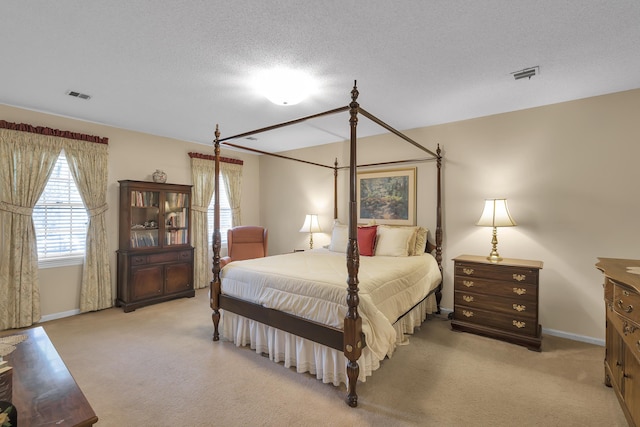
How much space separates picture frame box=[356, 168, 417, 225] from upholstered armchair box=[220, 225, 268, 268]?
1.69 metres

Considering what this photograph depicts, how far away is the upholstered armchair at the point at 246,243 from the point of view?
474 centimetres

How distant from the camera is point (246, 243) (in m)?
4.85

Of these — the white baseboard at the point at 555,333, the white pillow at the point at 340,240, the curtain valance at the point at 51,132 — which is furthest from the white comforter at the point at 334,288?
the curtain valance at the point at 51,132

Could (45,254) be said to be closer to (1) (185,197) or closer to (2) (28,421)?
(1) (185,197)

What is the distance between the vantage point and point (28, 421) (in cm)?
117

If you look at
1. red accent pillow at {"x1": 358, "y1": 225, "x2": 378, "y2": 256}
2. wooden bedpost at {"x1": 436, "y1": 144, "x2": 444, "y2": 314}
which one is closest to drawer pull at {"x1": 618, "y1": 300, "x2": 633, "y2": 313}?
wooden bedpost at {"x1": 436, "y1": 144, "x2": 444, "y2": 314}

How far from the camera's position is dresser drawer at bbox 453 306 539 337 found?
2889mm

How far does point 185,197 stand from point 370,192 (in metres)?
2.89

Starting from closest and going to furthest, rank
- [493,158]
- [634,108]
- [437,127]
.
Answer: [634,108] → [493,158] → [437,127]

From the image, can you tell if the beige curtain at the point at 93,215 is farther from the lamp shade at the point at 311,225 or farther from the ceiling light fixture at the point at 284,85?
the lamp shade at the point at 311,225

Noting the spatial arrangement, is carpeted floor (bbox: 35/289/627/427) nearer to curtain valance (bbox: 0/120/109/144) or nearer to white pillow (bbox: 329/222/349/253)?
white pillow (bbox: 329/222/349/253)

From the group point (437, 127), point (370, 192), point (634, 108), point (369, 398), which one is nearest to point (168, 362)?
point (369, 398)

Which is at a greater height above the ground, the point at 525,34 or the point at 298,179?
the point at 525,34

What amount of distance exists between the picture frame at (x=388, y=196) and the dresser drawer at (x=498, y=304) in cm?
121
